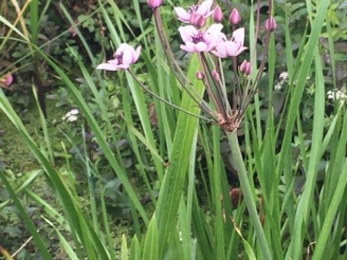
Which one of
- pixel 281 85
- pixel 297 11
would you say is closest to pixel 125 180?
pixel 281 85

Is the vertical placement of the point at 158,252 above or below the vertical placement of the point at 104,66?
below

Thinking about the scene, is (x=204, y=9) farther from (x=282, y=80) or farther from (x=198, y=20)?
(x=282, y=80)

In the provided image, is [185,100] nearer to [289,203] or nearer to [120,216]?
[289,203]

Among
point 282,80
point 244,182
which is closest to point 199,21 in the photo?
point 244,182

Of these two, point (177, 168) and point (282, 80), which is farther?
point (282, 80)

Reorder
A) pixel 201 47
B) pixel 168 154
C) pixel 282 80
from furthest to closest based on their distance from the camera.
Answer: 1. pixel 282 80
2. pixel 168 154
3. pixel 201 47

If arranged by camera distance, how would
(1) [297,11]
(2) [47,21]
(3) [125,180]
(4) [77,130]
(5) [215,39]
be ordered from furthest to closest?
(2) [47,21] → (4) [77,130] → (1) [297,11] → (3) [125,180] → (5) [215,39]

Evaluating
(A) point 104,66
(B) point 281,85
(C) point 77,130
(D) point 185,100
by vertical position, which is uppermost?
(A) point 104,66

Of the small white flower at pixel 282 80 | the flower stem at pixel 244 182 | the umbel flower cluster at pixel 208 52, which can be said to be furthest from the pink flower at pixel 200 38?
the small white flower at pixel 282 80

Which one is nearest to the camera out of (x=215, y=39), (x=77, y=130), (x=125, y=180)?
(x=215, y=39)
